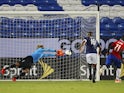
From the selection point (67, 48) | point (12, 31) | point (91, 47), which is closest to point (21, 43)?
point (12, 31)

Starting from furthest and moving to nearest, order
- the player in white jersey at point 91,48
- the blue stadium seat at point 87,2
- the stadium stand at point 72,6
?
1. the blue stadium seat at point 87,2
2. the stadium stand at point 72,6
3. the player in white jersey at point 91,48

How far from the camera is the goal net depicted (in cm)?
1405

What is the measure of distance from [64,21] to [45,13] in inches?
36.9

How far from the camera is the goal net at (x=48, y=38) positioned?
1405 centimetres

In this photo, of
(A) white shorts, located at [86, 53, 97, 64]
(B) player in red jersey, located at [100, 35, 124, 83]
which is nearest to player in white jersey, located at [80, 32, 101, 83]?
(A) white shorts, located at [86, 53, 97, 64]

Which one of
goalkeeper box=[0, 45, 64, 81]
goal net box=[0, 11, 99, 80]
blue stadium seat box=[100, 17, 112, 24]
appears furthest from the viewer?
blue stadium seat box=[100, 17, 112, 24]

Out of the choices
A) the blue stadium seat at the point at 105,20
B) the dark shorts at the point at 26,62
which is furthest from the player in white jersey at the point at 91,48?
the blue stadium seat at the point at 105,20

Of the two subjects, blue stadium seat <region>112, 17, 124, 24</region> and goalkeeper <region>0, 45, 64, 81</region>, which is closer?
goalkeeper <region>0, 45, 64, 81</region>

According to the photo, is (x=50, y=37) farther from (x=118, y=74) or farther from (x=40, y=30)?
(x=118, y=74)

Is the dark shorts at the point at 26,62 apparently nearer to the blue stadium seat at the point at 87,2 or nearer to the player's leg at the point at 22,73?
the player's leg at the point at 22,73
